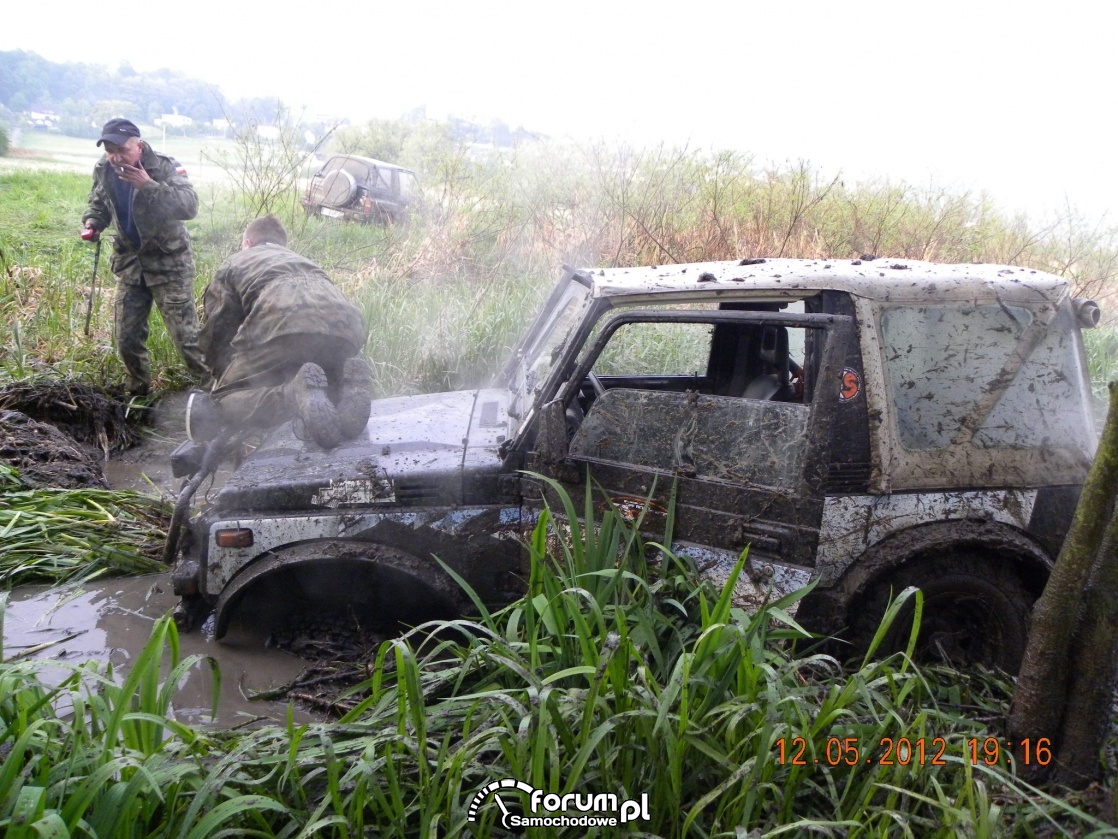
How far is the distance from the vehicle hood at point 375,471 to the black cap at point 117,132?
3.28m

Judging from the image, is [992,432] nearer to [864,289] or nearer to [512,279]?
[864,289]

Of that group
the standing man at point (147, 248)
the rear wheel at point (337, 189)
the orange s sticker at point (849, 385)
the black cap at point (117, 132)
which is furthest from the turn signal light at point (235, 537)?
the rear wheel at point (337, 189)

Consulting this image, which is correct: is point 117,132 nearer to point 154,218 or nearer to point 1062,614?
point 154,218

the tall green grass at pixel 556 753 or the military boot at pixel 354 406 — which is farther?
the military boot at pixel 354 406

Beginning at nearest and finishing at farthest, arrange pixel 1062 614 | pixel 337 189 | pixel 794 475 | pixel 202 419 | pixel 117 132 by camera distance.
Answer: pixel 1062 614 < pixel 794 475 < pixel 202 419 < pixel 117 132 < pixel 337 189

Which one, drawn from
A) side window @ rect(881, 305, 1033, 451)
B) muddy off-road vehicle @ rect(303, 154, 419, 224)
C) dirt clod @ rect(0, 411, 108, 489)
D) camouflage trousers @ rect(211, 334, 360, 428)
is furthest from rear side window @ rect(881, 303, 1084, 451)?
muddy off-road vehicle @ rect(303, 154, 419, 224)

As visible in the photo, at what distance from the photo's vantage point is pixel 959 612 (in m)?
3.24

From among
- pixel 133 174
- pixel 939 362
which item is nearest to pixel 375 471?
pixel 939 362

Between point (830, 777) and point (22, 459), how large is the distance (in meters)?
4.96

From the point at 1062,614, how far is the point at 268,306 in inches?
147

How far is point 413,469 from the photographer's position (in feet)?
11.2

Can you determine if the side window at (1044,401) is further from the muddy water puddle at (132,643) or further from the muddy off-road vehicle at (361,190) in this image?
the muddy off-road vehicle at (361,190)

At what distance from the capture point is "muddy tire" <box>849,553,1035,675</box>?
3.12 m

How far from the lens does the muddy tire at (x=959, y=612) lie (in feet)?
10.2
